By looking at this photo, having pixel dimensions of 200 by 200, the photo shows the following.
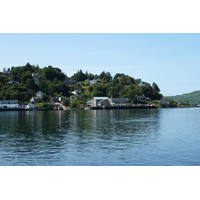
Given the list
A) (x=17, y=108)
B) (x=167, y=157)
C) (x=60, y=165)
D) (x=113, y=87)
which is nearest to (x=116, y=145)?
(x=167, y=157)

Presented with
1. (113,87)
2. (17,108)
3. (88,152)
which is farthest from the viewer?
(113,87)

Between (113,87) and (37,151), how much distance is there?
567 ft

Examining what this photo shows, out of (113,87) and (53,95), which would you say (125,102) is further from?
(53,95)

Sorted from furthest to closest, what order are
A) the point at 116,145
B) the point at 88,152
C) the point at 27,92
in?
1. the point at 27,92
2. the point at 116,145
3. the point at 88,152

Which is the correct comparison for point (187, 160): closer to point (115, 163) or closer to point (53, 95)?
point (115, 163)

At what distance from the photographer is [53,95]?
18175 cm

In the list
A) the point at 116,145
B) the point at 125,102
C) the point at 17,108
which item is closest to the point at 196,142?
the point at 116,145

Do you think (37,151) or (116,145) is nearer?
(37,151)

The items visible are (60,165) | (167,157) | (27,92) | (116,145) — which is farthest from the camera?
(27,92)

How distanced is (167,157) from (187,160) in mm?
1651

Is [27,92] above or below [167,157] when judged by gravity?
above

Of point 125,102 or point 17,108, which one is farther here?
point 125,102
